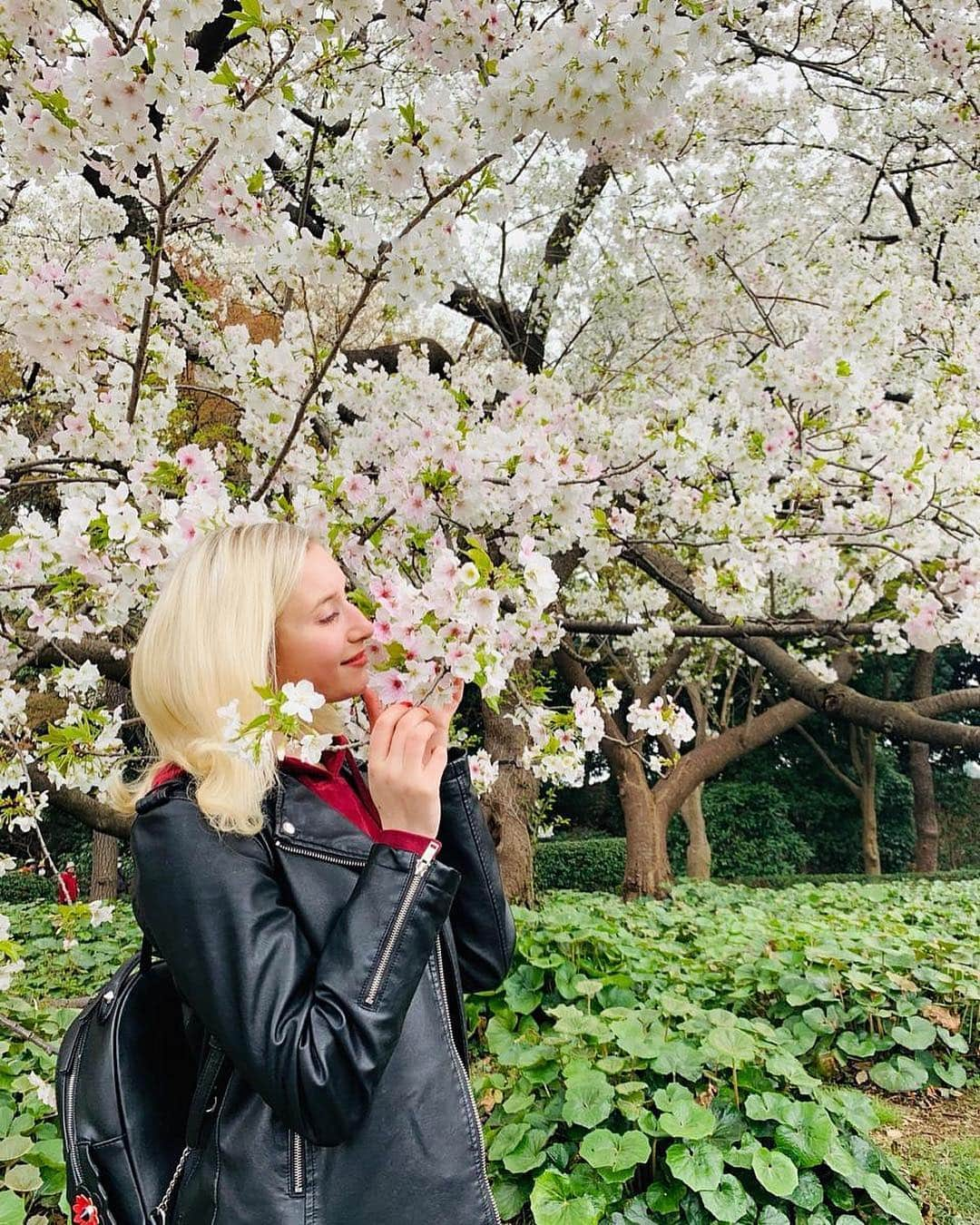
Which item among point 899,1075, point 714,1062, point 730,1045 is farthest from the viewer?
point 899,1075

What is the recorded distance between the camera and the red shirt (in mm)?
1271

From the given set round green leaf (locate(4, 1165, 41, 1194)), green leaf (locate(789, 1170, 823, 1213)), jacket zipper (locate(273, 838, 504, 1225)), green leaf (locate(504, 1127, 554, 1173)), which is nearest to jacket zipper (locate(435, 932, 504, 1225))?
jacket zipper (locate(273, 838, 504, 1225))

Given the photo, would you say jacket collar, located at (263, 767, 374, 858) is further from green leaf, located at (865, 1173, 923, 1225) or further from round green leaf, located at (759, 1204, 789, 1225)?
green leaf, located at (865, 1173, 923, 1225)

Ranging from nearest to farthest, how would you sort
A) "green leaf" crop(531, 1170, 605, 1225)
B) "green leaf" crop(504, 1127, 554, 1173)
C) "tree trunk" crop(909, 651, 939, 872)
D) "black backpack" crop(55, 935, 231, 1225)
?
"black backpack" crop(55, 935, 231, 1225) < "green leaf" crop(531, 1170, 605, 1225) < "green leaf" crop(504, 1127, 554, 1173) < "tree trunk" crop(909, 651, 939, 872)

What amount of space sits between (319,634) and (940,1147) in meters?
2.59

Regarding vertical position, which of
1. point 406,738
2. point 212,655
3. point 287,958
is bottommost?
point 287,958

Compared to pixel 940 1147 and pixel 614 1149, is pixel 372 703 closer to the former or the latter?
pixel 614 1149

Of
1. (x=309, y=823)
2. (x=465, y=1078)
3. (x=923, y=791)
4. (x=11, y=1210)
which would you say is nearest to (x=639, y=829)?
(x=11, y=1210)

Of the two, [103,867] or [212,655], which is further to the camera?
[103,867]

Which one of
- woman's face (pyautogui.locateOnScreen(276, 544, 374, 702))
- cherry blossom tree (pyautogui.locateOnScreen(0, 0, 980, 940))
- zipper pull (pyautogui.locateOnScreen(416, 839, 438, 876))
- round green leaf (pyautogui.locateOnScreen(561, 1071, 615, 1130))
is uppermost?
cherry blossom tree (pyautogui.locateOnScreen(0, 0, 980, 940))

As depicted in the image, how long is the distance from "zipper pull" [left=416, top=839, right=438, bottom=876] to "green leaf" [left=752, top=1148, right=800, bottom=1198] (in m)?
1.70

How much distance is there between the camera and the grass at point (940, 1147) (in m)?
2.45

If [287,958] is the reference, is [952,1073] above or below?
below

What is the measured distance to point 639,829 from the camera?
743cm
